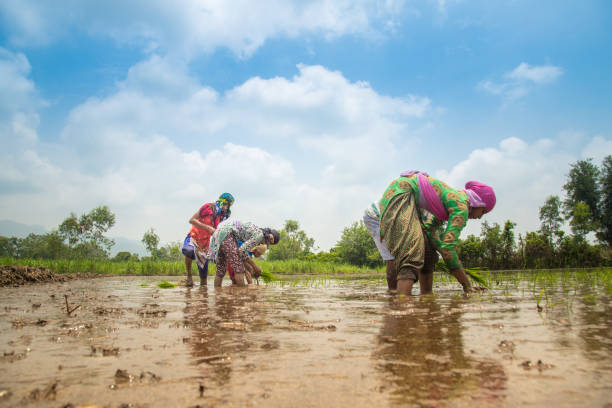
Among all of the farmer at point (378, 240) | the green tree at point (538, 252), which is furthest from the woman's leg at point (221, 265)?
the green tree at point (538, 252)

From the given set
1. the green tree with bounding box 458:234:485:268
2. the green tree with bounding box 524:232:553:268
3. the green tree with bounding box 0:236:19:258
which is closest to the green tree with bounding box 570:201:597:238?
the green tree with bounding box 524:232:553:268

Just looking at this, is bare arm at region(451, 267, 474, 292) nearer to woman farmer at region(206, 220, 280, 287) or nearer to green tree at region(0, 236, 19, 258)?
woman farmer at region(206, 220, 280, 287)

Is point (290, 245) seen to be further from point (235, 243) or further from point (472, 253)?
point (235, 243)

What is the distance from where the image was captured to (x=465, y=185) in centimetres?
483

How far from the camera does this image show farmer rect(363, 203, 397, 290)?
485cm

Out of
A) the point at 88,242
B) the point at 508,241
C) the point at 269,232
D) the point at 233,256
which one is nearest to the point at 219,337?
the point at 233,256

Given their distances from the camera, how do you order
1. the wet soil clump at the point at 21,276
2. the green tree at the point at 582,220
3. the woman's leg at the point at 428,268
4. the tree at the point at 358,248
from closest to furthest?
the woman's leg at the point at 428,268
the wet soil clump at the point at 21,276
the tree at the point at 358,248
the green tree at the point at 582,220

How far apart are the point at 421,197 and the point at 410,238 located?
577mm

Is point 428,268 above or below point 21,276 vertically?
above

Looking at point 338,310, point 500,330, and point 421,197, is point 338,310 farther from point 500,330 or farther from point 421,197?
point 421,197

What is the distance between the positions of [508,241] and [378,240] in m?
15.7

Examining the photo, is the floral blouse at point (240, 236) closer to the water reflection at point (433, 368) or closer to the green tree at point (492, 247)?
the water reflection at point (433, 368)

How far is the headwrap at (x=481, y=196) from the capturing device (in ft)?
14.8

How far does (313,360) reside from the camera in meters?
1.43
